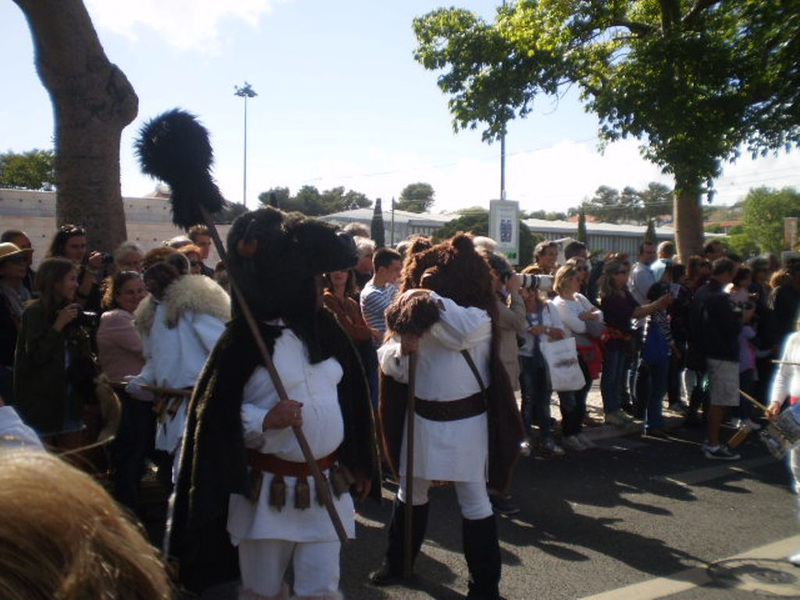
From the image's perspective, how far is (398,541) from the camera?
416cm

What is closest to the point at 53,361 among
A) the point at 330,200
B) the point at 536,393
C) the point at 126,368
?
the point at 126,368

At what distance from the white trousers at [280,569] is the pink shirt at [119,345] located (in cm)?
260

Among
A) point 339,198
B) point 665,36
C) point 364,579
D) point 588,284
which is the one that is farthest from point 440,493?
point 339,198

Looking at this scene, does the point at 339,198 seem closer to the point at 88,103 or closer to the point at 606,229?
the point at 606,229

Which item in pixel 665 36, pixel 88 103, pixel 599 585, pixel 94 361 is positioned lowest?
pixel 599 585

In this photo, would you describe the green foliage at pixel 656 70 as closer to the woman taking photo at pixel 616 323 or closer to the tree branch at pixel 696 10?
the tree branch at pixel 696 10

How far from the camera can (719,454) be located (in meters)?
7.32

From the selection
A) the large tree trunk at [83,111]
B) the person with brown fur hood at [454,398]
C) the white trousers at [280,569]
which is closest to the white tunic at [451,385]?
the person with brown fur hood at [454,398]

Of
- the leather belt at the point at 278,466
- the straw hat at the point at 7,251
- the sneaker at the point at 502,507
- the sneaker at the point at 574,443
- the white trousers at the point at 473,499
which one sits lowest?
the sneaker at the point at 502,507

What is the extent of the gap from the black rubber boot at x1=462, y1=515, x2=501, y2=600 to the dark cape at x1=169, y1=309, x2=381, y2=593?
0.95 metres

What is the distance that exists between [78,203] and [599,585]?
5.71 m

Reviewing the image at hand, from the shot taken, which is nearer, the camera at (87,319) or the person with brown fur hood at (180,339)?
the person with brown fur hood at (180,339)

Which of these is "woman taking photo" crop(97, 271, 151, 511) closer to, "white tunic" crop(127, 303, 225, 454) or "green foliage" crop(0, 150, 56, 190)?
"white tunic" crop(127, 303, 225, 454)

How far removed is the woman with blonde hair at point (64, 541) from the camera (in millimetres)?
902
